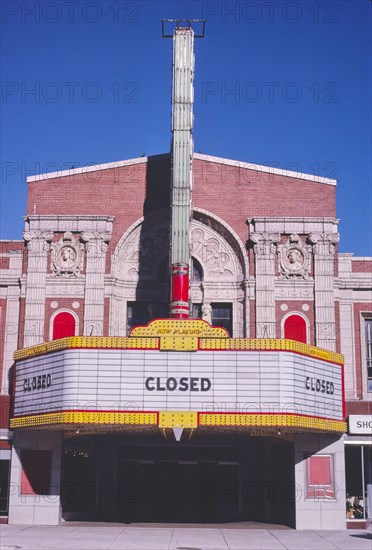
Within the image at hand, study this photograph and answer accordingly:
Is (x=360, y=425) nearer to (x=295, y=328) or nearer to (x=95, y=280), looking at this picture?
(x=295, y=328)

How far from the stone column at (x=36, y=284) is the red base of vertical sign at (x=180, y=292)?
613 cm

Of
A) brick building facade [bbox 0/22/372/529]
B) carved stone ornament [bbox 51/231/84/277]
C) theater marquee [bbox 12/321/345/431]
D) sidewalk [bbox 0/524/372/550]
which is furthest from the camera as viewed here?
carved stone ornament [bbox 51/231/84/277]

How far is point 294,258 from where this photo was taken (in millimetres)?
33906

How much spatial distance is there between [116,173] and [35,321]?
7276 millimetres

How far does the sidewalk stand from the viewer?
2573 centimetres

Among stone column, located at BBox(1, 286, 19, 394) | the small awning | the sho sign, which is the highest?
stone column, located at BBox(1, 286, 19, 394)

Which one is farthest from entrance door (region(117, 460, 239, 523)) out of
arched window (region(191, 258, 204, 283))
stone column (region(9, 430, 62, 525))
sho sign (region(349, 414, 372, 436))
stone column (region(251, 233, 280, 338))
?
arched window (region(191, 258, 204, 283))

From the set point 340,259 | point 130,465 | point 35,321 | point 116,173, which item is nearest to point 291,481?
point 130,465

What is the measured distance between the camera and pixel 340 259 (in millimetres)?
34438

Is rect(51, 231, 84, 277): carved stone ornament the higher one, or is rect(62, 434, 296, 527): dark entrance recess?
rect(51, 231, 84, 277): carved stone ornament

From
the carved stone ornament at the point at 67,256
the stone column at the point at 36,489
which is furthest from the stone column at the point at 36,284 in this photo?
the stone column at the point at 36,489

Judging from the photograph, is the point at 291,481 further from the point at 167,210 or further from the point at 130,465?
the point at 167,210

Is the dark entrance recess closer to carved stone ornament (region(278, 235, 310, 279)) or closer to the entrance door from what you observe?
the entrance door

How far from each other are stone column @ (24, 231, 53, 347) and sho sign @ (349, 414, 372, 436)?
13.0m
